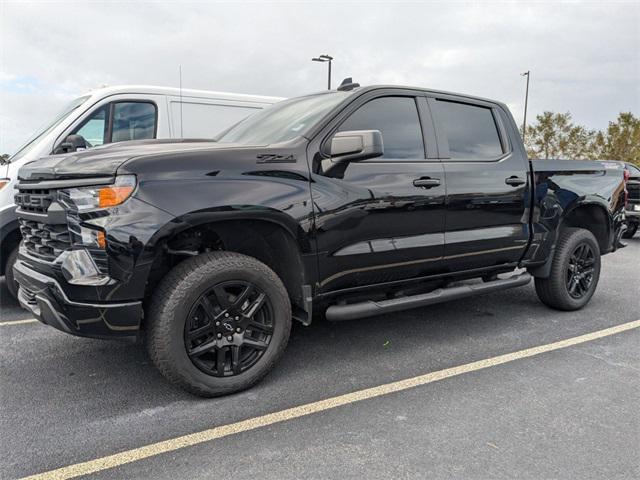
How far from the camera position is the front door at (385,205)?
10.4ft

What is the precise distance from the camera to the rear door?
148 inches

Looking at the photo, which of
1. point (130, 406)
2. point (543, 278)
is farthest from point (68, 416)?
point (543, 278)

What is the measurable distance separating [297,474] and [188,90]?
17.4 ft

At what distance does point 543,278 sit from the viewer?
464 cm

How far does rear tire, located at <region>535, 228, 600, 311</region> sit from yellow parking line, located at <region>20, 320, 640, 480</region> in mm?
801

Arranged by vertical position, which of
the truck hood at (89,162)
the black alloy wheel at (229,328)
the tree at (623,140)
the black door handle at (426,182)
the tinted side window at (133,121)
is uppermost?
the tree at (623,140)

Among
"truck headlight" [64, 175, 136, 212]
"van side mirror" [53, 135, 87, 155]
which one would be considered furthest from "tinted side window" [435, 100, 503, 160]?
"van side mirror" [53, 135, 87, 155]

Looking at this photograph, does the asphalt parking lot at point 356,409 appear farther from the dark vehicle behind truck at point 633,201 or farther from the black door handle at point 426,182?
the dark vehicle behind truck at point 633,201

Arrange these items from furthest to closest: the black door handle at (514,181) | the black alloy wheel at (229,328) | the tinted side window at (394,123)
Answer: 1. the black door handle at (514,181)
2. the tinted side window at (394,123)
3. the black alloy wheel at (229,328)

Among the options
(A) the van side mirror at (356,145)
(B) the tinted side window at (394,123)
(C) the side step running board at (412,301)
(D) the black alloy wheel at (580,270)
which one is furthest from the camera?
(D) the black alloy wheel at (580,270)

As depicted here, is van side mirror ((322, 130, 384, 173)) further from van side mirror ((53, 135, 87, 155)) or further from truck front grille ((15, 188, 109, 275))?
van side mirror ((53, 135, 87, 155))

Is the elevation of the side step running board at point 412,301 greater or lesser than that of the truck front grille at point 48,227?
lesser

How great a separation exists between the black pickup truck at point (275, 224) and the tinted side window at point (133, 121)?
2.11m

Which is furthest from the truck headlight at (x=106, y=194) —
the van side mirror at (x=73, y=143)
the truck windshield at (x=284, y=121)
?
the van side mirror at (x=73, y=143)
